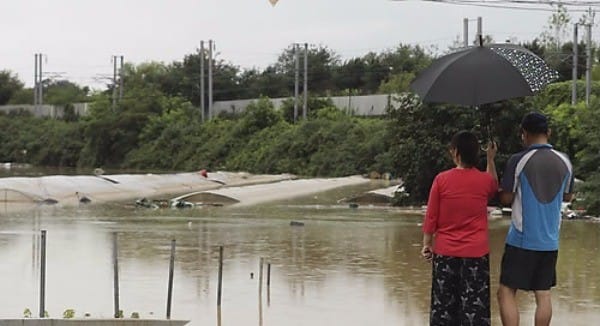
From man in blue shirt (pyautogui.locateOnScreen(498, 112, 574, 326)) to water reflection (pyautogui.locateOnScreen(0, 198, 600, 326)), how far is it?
331 centimetres

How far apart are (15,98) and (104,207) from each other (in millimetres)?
71561

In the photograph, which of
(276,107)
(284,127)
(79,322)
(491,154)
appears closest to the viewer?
(491,154)

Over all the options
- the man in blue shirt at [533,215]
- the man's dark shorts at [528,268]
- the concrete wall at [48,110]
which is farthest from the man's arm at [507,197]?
the concrete wall at [48,110]

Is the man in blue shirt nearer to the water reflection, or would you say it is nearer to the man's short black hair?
the man's short black hair

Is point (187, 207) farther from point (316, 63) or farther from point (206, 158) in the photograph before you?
point (316, 63)

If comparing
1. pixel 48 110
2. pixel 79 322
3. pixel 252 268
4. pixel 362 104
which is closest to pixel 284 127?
pixel 362 104

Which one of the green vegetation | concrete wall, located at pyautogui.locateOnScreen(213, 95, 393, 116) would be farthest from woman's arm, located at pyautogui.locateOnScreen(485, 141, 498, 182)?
concrete wall, located at pyautogui.locateOnScreen(213, 95, 393, 116)

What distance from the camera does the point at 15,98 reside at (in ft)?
324

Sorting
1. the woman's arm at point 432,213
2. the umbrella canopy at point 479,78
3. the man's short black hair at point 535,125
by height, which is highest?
the umbrella canopy at point 479,78

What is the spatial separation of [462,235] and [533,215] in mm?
445

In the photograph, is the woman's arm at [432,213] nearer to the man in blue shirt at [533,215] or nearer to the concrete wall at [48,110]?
the man in blue shirt at [533,215]

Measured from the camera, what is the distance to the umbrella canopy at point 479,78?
→ 259 inches

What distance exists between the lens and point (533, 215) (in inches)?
247

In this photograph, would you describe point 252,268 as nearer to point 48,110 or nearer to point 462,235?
point 462,235
